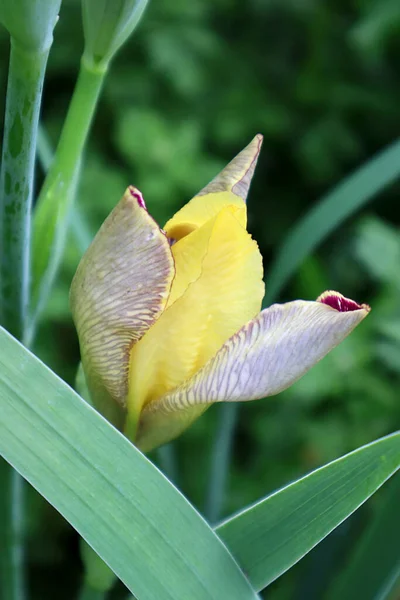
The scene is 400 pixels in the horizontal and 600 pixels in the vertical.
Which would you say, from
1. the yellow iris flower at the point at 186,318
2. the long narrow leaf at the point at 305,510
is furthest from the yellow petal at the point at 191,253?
the long narrow leaf at the point at 305,510

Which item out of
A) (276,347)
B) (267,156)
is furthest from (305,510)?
(267,156)

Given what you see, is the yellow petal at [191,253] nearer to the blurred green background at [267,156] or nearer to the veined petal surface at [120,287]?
the veined petal surface at [120,287]

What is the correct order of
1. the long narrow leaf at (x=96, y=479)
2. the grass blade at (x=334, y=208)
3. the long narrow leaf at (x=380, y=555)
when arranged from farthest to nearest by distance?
the grass blade at (x=334, y=208) → the long narrow leaf at (x=380, y=555) → the long narrow leaf at (x=96, y=479)

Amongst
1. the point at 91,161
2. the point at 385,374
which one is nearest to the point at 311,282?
the point at 385,374

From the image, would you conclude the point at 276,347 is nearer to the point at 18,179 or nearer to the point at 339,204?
the point at 18,179

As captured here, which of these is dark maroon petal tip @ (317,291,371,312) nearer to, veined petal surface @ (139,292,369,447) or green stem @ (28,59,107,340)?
veined petal surface @ (139,292,369,447)

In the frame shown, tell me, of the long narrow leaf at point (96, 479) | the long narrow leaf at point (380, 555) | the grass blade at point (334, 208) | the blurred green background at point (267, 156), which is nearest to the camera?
the long narrow leaf at point (96, 479)

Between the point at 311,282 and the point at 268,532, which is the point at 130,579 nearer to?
the point at 268,532
